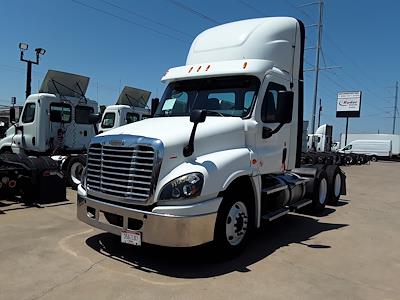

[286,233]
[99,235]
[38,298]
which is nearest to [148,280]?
[38,298]

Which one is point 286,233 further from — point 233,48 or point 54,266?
point 54,266

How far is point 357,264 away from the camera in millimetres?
5816

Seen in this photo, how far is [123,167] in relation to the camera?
528cm

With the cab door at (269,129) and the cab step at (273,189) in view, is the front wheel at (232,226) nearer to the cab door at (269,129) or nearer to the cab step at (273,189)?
the cab step at (273,189)

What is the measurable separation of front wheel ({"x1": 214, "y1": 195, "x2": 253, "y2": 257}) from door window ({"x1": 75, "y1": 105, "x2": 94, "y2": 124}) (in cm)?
862

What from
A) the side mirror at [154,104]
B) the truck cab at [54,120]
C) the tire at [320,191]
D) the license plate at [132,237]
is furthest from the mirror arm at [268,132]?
the truck cab at [54,120]

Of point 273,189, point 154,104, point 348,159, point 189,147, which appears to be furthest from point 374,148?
point 189,147

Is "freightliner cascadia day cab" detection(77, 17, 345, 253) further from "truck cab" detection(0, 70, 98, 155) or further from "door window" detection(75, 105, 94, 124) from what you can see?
"door window" detection(75, 105, 94, 124)

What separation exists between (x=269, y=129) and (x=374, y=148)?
5263 centimetres

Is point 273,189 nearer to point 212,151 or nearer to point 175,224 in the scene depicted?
point 212,151

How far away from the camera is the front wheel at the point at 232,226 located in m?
5.40

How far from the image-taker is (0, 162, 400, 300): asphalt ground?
4.54 metres

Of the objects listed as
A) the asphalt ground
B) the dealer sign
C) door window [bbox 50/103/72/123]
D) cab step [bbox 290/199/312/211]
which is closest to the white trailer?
the dealer sign

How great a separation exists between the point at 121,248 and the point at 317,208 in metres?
5.17
